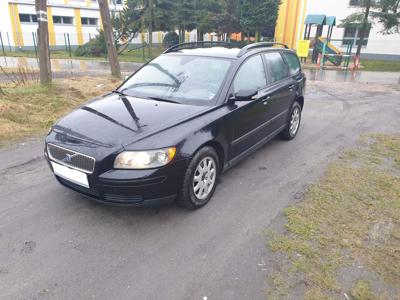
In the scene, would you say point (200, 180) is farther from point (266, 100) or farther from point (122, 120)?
point (266, 100)

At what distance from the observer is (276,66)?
5.08 m

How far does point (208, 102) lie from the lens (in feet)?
12.0

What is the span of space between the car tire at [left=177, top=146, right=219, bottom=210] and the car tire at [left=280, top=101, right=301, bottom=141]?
2475 mm

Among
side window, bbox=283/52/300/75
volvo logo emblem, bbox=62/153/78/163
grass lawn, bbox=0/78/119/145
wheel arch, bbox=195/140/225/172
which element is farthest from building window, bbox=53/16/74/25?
wheel arch, bbox=195/140/225/172

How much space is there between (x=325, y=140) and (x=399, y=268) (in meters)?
3.44

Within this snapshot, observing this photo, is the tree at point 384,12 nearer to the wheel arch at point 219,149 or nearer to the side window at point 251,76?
the side window at point 251,76

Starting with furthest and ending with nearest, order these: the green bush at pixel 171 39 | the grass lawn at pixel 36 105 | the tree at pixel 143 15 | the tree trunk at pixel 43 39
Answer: the green bush at pixel 171 39, the tree at pixel 143 15, the tree trunk at pixel 43 39, the grass lawn at pixel 36 105

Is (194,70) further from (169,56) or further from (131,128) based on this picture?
(131,128)

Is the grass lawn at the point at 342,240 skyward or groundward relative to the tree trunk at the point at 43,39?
groundward

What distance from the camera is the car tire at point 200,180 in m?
3.22

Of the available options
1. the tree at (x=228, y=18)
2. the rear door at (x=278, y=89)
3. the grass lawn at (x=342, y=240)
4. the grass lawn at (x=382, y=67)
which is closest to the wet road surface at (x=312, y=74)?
the grass lawn at (x=382, y=67)

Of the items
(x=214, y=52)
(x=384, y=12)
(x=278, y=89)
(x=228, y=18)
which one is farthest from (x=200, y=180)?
(x=228, y=18)

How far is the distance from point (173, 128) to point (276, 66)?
2.69 meters

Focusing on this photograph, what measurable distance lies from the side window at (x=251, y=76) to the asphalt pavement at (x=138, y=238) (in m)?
1.19
